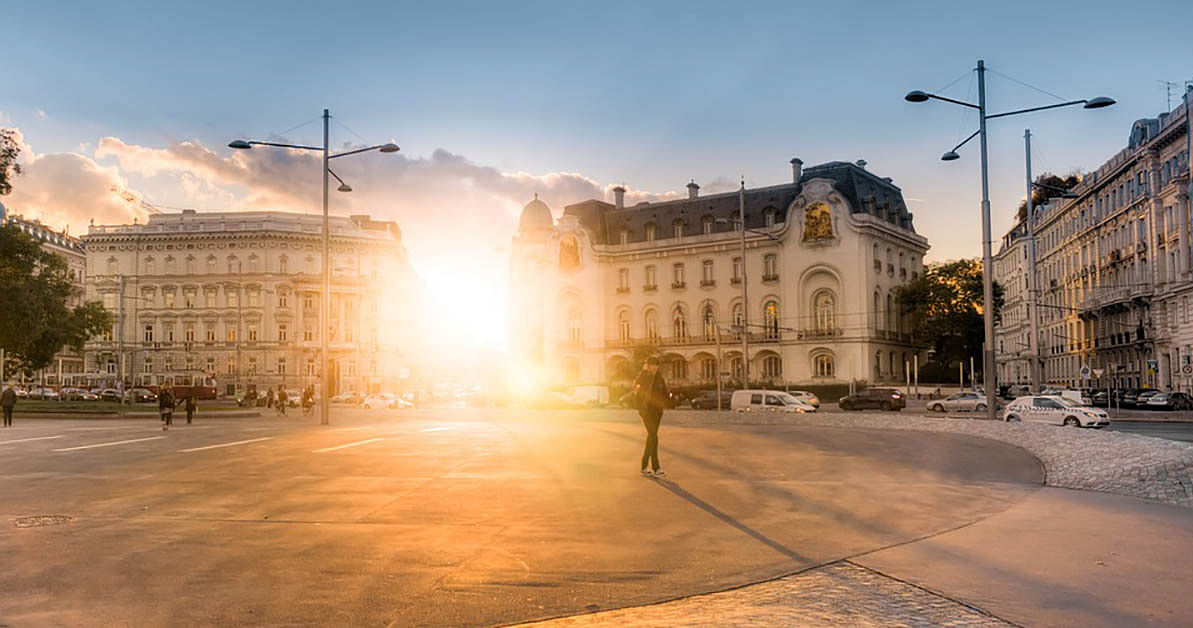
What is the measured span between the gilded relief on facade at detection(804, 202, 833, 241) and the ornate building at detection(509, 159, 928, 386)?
0.10 m

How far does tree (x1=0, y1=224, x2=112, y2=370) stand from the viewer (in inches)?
1879

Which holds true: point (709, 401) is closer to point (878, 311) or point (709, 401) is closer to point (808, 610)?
point (878, 311)

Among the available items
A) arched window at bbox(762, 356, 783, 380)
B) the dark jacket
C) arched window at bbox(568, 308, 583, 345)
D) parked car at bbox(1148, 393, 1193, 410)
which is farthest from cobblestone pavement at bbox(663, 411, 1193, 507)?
arched window at bbox(568, 308, 583, 345)

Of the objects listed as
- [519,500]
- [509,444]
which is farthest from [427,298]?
[519,500]

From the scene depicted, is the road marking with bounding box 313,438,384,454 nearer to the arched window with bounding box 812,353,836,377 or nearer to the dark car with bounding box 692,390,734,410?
the dark car with bounding box 692,390,734,410

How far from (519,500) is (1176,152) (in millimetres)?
67953

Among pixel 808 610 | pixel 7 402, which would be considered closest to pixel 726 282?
pixel 7 402

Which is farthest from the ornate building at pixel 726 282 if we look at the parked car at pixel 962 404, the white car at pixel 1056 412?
the white car at pixel 1056 412

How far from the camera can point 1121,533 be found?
356 inches

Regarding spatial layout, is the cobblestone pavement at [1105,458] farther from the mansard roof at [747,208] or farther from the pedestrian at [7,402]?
the mansard roof at [747,208]

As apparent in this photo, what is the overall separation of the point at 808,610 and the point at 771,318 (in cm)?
7998

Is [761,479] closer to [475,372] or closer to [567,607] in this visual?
[567,607]

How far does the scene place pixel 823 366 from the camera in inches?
3204

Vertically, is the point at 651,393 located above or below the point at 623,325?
below
